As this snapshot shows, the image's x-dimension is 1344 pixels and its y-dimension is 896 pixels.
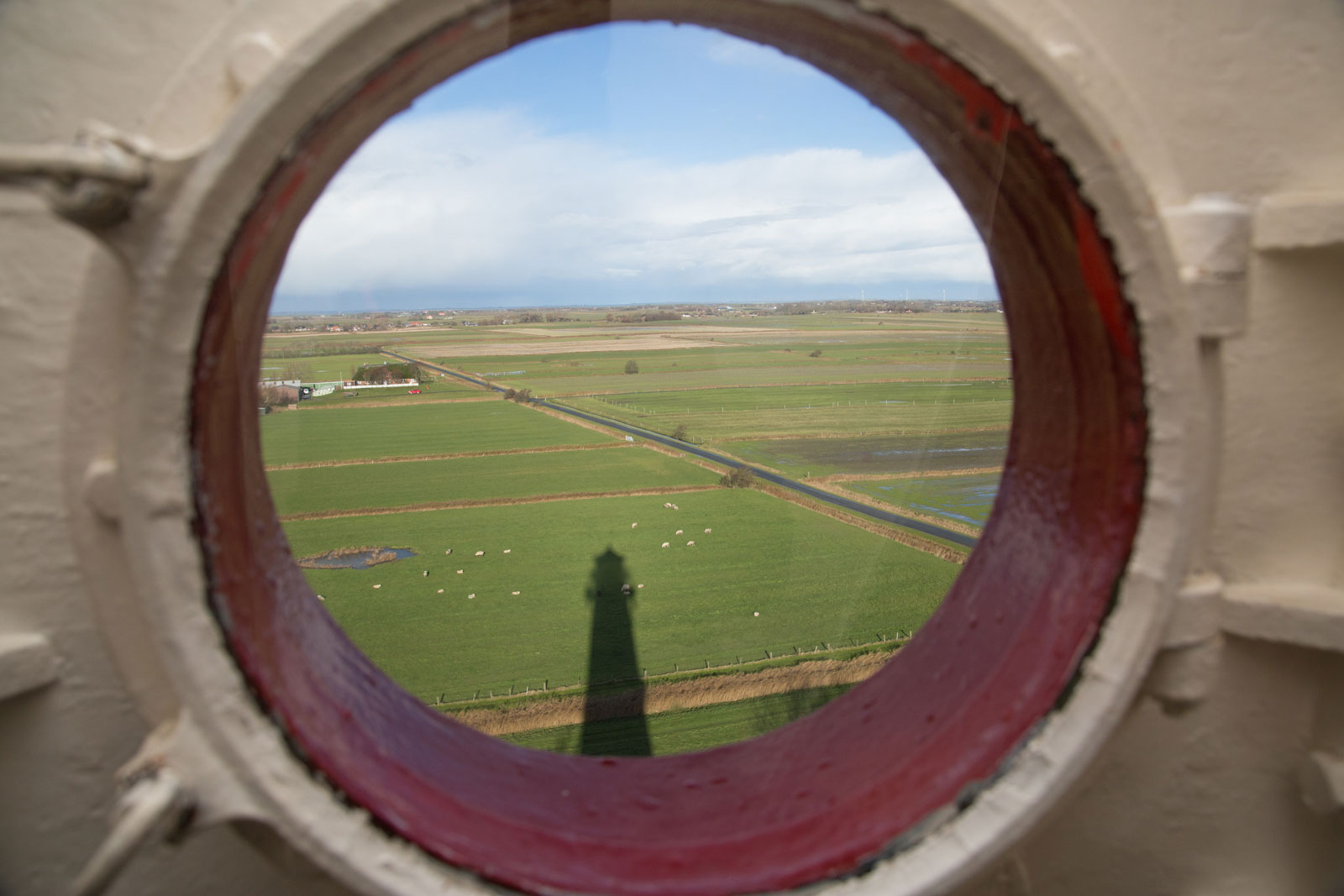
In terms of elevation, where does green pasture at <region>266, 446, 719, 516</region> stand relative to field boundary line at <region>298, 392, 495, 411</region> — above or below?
below

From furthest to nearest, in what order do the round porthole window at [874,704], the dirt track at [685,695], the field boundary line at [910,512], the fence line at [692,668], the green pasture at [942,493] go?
the green pasture at [942,493]
the field boundary line at [910,512]
the fence line at [692,668]
the dirt track at [685,695]
the round porthole window at [874,704]

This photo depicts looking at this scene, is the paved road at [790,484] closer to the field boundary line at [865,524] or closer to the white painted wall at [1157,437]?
the field boundary line at [865,524]

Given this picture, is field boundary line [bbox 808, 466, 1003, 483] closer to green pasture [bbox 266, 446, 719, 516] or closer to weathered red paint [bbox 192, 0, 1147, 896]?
green pasture [bbox 266, 446, 719, 516]

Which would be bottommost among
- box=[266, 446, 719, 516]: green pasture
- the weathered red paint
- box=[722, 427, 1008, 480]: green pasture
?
box=[722, 427, 1008, 480]: green pasture

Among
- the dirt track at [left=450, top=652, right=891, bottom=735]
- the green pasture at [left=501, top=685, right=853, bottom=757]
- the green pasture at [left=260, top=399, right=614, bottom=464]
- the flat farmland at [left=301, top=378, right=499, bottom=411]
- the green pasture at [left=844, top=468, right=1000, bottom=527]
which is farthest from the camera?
the flat farmland at [left=301, top=378, right=499, bottom=411]

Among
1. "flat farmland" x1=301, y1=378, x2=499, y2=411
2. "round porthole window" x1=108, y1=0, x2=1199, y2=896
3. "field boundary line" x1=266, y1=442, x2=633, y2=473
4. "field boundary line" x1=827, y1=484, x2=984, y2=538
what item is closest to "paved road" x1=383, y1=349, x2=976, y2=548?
"field boundary line" x1=827, y1=484, x2=984, y2=538

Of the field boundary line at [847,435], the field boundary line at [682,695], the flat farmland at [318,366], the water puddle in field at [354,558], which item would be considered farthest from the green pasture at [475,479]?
the field boundary line at [682,695]
